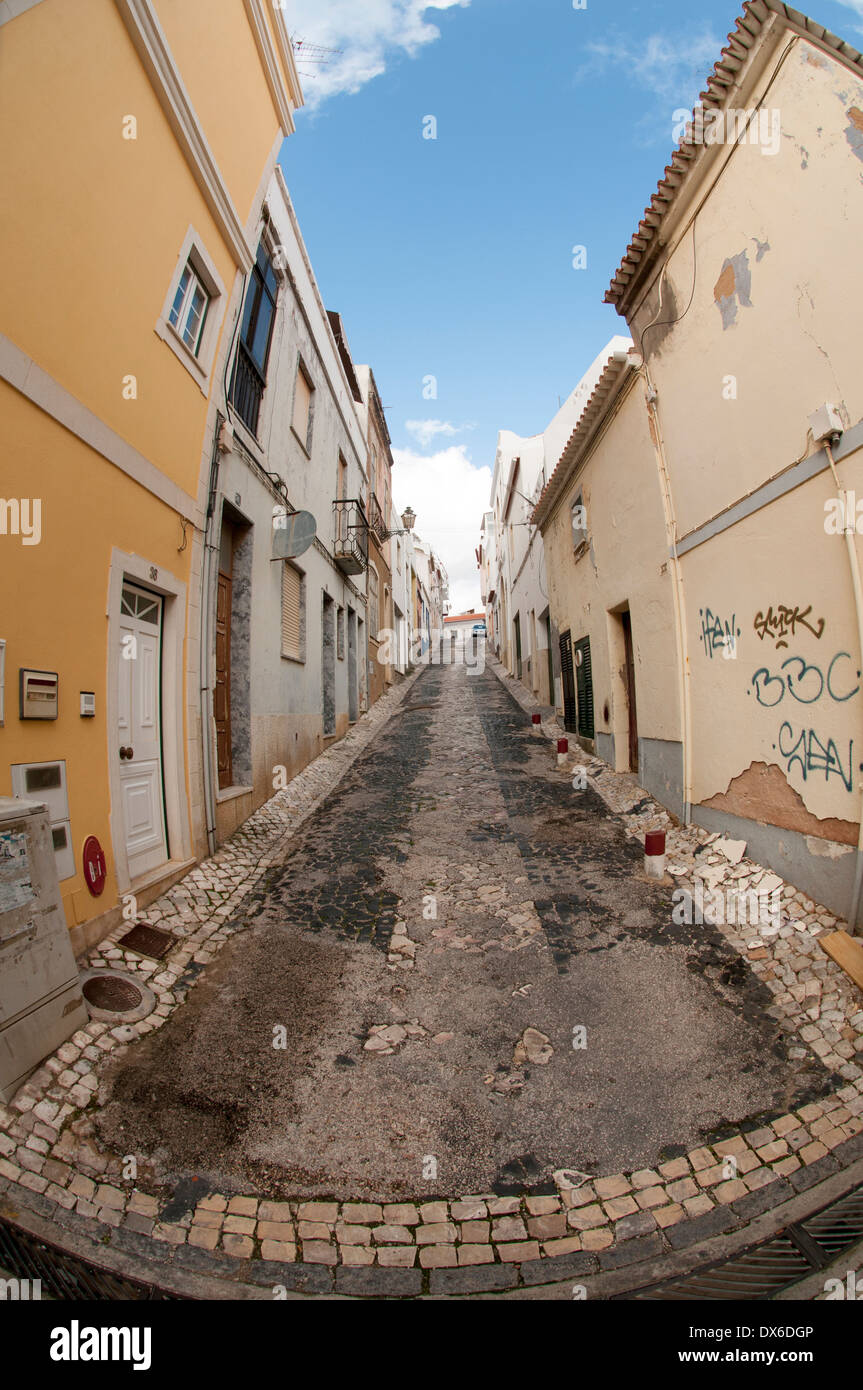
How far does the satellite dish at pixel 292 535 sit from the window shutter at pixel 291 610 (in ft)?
2.91

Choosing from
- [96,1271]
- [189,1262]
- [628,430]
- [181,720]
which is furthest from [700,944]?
[628,430]

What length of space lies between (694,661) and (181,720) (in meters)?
4.96

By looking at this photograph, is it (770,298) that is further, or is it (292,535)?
(292,535)

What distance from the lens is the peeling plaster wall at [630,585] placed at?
6723mm

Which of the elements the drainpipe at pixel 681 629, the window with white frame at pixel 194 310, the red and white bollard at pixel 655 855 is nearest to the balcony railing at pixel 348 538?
the window with white frame at pixel 194 310

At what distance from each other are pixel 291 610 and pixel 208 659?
346 centimetres

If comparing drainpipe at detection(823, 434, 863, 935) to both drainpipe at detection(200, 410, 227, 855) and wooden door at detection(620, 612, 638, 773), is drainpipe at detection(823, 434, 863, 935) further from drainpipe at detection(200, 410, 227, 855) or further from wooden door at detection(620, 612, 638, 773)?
drainpipe at detection(200, 410, 227, 855)

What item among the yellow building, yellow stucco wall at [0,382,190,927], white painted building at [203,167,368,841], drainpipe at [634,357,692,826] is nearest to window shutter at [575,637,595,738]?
drainpipe at [634,357,692,826]

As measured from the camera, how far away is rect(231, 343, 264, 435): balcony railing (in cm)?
700

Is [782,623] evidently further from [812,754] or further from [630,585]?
[630,585]

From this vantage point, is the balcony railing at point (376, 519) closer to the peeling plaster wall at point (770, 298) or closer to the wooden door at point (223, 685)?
the wooden door at point (223, 685)

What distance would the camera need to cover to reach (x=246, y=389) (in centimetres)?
745

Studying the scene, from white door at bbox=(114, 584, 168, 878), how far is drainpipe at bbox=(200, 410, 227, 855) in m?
0.52

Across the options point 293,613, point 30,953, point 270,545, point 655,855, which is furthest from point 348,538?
point 30,953
